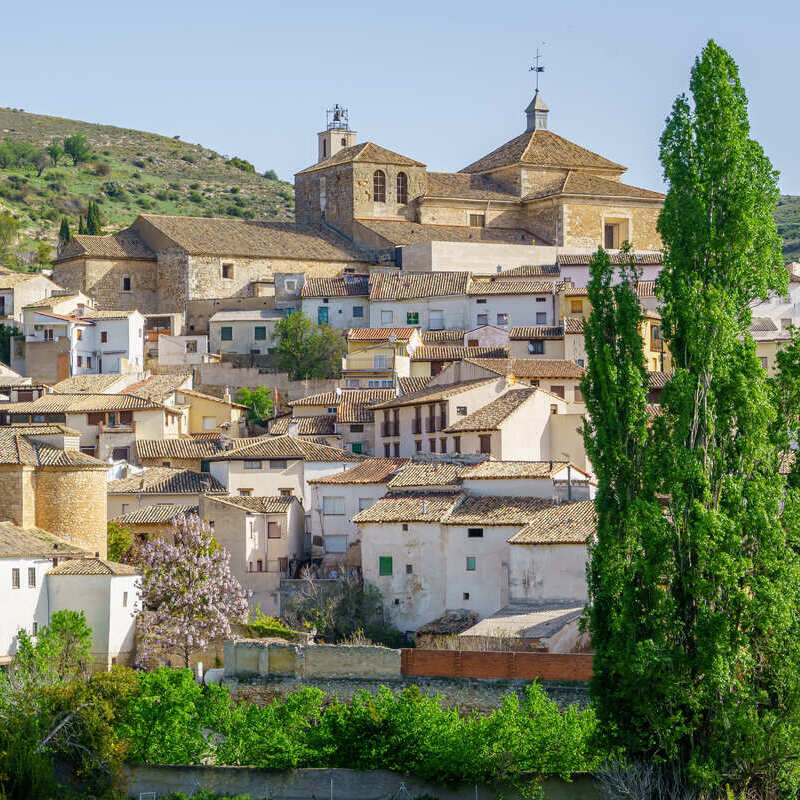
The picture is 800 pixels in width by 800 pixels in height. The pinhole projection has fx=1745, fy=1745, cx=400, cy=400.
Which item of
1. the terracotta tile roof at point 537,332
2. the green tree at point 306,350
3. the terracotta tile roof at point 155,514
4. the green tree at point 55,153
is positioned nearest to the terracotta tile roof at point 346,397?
the green tree at point 306,350

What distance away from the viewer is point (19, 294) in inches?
2810

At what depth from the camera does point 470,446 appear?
48.6 meters

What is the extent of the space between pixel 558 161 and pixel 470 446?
35.6 meters

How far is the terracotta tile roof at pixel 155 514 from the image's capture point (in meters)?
49.2

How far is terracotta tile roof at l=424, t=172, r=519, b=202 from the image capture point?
7925cm

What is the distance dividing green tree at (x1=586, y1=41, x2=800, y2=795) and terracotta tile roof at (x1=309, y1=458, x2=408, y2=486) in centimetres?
2305

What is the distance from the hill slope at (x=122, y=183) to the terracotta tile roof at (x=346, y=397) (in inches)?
1619

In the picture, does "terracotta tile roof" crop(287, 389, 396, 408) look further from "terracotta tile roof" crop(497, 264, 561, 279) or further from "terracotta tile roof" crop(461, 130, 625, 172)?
"terracotta tile roof" crop(461, 130, 625, 172)

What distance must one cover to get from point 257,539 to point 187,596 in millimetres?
4512

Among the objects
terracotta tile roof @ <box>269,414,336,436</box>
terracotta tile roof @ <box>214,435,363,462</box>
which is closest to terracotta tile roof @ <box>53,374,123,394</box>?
terracotta tile roof @ <box>269,414,336,436</box>

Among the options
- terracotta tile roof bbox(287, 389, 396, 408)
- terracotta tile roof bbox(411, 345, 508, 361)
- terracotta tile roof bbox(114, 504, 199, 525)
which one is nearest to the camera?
terracotta tile roof bbox(114, 504, 199, 525)

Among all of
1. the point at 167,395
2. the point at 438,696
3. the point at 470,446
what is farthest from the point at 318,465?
the point at 438,696

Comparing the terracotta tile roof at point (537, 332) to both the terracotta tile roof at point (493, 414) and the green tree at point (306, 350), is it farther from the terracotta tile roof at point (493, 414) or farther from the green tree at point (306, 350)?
the terracotta tile roof at point (493, 414)

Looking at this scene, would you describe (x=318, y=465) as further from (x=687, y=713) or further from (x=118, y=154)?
(x=118, y=154)
